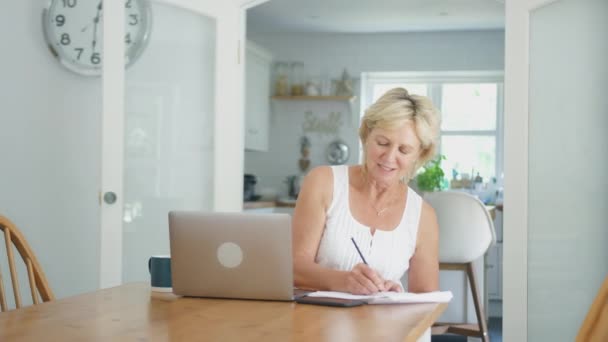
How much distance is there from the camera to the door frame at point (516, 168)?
3.50 metres

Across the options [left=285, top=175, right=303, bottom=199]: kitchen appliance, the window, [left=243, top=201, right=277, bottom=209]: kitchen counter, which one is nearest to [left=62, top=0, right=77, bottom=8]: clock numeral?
[left=243, top=201, right=277, bottom=209]: kitchen counter

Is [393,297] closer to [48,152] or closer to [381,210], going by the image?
[381,210]

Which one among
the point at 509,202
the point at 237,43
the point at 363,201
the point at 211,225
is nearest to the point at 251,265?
the point at 211,225

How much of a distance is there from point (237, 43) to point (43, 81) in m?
0.99

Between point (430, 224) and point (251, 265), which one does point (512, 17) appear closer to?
point (430, 224)

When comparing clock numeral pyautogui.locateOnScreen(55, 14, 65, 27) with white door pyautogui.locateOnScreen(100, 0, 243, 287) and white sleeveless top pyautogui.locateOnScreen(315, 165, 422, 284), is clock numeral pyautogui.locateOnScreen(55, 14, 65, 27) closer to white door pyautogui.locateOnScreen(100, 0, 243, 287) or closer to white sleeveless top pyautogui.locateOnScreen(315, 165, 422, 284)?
white door pyautogui.locateOnScreen(100, 0, 243, 287)

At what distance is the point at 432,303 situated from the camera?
1777 mm

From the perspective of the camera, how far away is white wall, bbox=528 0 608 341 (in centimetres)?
334

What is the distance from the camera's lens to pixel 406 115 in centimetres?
226

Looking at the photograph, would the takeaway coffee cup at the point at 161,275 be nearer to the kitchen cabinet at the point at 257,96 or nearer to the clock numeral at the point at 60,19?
the clock numeral at the point at 60,19

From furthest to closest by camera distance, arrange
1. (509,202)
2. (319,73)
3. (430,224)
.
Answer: (319,73), (509,202), (430,224)

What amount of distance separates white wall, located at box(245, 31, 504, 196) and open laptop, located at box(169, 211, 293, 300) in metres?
5.50

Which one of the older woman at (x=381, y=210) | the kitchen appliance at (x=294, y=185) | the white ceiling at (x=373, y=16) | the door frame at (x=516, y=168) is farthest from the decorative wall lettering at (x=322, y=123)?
the older woman at (x=381, y=210)

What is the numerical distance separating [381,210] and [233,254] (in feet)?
2.18
